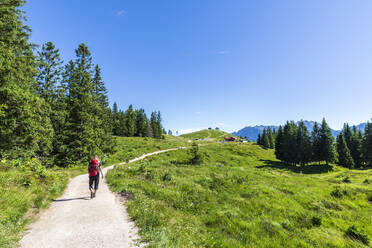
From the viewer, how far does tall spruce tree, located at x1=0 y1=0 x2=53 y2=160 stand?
12.0 meters

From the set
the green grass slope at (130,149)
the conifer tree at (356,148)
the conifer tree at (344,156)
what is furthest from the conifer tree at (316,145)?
the green grass slope at (130,149)

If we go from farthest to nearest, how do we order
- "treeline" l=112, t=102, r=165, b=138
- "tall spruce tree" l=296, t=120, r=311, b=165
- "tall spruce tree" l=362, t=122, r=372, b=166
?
1. "treeline" l=112, t=102, r=165, b=138
2. "tall spruce tree" l=362, t=122, r=372, b=166
3. "tall spruce tree" l=296, t=120, r=311, b=165

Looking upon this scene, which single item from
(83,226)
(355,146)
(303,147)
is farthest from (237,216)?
(355,146)

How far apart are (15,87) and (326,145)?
74.4 m

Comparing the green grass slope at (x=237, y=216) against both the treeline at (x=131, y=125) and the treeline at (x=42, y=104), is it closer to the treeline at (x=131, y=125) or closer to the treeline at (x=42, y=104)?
the treeline at (x=42, y=104)

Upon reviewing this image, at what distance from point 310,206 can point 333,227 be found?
8.59 ft

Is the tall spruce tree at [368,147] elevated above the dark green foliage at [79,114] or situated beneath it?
situated beneath

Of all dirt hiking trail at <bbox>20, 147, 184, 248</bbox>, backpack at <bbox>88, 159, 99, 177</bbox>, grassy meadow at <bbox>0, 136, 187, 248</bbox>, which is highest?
backpack at <bbox>88, 159, 99, 177</bbox>

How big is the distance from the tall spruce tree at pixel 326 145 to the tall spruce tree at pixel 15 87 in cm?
7243

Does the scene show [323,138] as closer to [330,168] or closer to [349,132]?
[330,168]

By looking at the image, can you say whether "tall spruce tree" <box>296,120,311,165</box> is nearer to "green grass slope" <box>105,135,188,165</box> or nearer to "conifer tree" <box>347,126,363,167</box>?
"conifer tree" <box>347,126,363,167</box>

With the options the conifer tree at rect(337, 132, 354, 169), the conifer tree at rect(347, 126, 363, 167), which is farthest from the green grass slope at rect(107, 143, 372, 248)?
the conifer tree at rect(347, 126, 363, 167)

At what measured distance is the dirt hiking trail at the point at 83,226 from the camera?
4.85 meters

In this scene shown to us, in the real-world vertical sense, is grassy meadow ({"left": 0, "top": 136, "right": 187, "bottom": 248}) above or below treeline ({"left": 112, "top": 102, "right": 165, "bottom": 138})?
below
